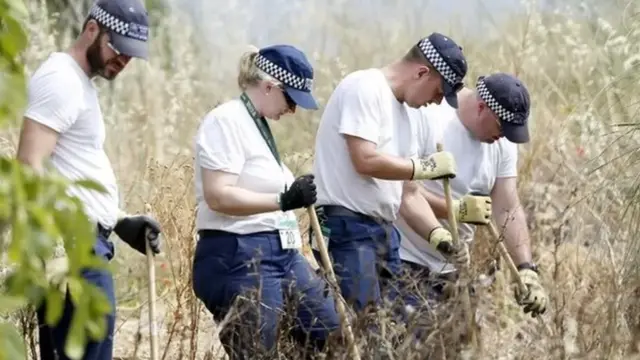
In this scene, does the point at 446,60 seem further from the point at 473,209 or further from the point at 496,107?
the point at 473,209

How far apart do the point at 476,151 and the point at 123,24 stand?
190 centimetres

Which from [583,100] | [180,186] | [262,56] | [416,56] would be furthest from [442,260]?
[583,100]

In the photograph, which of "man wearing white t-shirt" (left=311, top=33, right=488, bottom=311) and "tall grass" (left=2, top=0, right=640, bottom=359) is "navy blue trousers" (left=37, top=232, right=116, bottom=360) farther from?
"man wearing white t-shirt" (left=311, top=33, right=488, bottom=311)

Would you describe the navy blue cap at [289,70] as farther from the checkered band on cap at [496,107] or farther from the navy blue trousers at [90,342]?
the checkered band on cap at [496,107]

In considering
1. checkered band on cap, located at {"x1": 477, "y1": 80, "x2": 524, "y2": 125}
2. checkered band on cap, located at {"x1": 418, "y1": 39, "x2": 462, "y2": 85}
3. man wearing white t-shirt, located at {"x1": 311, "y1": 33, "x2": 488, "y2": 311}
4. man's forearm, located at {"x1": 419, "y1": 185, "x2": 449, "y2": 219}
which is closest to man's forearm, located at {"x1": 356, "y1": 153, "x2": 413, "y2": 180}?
man wearing white t-shirt, located at {"x1": 311, "y1": 33, "x2": 488, "y2": 311}

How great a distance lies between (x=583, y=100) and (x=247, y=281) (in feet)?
15.8

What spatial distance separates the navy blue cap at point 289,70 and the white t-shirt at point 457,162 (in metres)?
0.75

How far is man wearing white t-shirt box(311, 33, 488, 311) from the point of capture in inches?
214

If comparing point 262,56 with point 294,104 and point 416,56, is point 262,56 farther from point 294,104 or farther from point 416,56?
point 416,56

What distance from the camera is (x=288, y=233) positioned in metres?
5.22

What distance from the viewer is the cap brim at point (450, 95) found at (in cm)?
568

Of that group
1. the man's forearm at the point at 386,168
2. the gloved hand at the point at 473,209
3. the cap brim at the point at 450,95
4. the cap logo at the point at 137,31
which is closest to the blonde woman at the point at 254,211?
the man's forearm at the point at 386,168

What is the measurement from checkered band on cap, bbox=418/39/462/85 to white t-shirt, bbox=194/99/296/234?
85 cm

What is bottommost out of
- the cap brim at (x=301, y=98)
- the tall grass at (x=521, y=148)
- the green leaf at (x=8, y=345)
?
the tall grass at (x=521, y=148)
